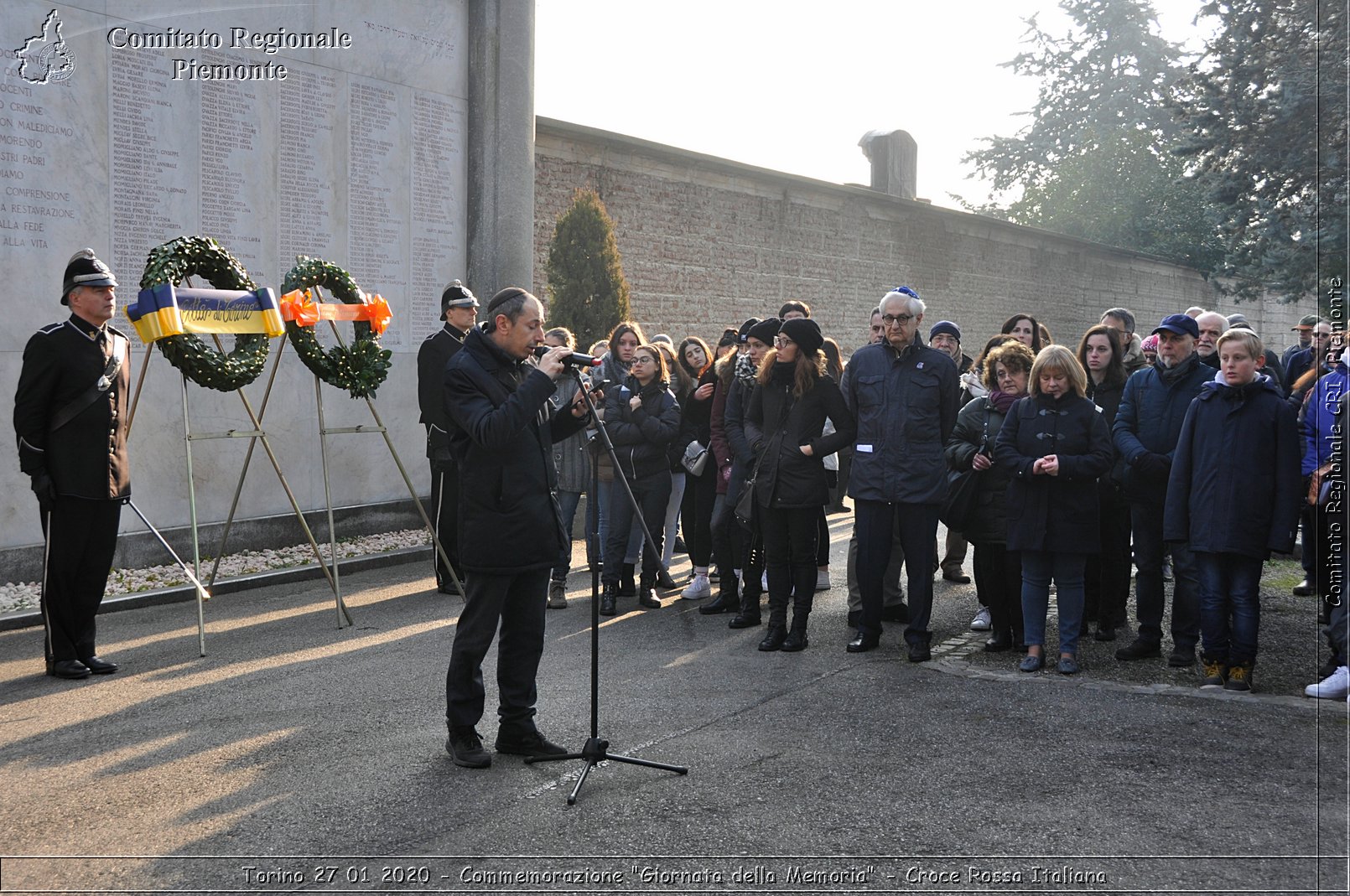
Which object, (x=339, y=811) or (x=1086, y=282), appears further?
(x=1086, y=282)

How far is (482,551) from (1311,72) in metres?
16.5

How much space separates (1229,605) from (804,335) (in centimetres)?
281

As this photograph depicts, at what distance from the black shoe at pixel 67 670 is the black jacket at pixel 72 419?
917 millimetres

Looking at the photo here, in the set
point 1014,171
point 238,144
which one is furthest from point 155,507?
point 1014,171

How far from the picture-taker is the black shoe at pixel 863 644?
285 inches

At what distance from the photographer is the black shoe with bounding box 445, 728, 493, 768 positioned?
5.06m

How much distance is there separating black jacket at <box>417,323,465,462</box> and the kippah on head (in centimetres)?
240

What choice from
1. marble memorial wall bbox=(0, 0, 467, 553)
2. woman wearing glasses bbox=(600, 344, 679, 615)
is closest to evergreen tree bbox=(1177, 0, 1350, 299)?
woman wearing glasses bbox=(600, 344, 679, 615)

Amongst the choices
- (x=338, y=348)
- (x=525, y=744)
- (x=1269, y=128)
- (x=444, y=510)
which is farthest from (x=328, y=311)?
(x=1269, y=128)

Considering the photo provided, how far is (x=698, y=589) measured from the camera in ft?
29.6

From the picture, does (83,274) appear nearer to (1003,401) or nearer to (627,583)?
(627,583)

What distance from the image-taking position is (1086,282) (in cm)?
2953

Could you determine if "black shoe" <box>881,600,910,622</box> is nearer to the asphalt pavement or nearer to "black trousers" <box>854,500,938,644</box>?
the asphalt pavement

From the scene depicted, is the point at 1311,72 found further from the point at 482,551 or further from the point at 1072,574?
the point at 482,551
